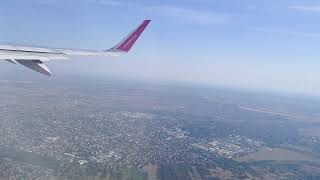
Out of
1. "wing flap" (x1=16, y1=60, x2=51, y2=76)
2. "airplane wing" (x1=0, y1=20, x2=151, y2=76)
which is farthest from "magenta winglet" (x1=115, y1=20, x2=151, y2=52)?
"wing flap" (x1=16, y1=60, x2=51, y2=76)

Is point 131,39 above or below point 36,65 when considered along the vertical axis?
above

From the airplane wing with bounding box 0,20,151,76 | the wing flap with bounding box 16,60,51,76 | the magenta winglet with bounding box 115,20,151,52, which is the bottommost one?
the wing flap with bounding box 16,60,51,76

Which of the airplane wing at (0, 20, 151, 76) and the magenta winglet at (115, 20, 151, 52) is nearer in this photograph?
the airplane wing at (0, 20, 151, 76)

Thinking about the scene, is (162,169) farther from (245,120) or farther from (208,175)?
(245,120)

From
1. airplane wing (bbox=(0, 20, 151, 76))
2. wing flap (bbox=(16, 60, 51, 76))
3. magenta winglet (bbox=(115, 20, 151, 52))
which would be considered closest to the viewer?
airplane wing (bbox=(0, 20, 151, 76))

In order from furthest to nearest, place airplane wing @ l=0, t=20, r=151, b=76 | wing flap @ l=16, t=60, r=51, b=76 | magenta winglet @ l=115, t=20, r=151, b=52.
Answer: magenta winglet @ l=115, t=20, r=151, b=52, wing flap @ l=16, t=60, r=51, b=76, airplane wing @ l=0, t=20, r=151, b=76

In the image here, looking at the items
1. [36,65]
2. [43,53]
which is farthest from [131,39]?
[36,65]

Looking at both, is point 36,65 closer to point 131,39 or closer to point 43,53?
point 43,53

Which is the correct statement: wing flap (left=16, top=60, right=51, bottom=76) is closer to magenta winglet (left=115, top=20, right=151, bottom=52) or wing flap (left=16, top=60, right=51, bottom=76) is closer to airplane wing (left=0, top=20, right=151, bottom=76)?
airplane wing (left=0, top=20, right=151, bottom=76)
